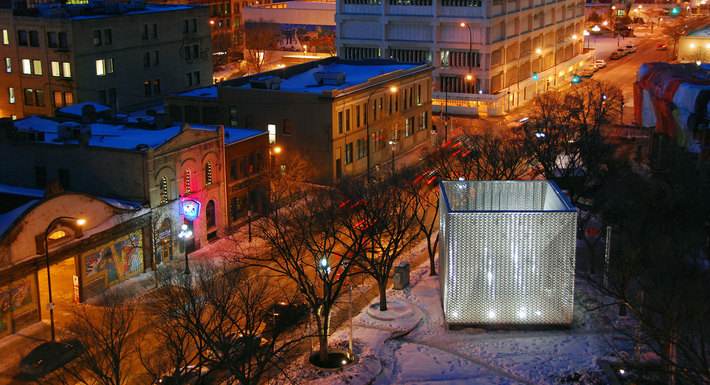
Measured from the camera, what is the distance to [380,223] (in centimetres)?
4856

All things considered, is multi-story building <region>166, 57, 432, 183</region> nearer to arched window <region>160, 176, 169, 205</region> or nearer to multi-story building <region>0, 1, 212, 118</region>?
multi-story building <region>0, 1, 212, 118</region>

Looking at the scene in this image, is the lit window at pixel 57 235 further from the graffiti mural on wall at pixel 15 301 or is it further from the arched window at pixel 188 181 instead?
the arched window at pixel 188 181

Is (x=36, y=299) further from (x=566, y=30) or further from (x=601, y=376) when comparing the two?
(x=566, y=30)

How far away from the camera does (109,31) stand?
307 ft

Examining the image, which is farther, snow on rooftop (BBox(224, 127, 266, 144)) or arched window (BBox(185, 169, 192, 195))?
snow on rooftop (BBox(224, 127, 266, 144))

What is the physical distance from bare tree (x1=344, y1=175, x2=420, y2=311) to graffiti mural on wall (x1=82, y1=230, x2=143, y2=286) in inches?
499

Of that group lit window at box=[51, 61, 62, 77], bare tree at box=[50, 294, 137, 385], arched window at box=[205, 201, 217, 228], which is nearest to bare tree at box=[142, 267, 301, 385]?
bare tree at box=[50, 294, 137, 385]

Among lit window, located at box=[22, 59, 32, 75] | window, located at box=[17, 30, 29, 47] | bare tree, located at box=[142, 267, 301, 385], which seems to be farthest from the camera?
lit window, located at box=[22, 59, 32, 75]

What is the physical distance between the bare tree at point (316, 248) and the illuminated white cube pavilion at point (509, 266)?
5.04 meters

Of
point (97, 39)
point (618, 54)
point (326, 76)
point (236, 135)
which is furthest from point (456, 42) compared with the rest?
point (618, 54)

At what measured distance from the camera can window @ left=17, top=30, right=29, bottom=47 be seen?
9275 cm

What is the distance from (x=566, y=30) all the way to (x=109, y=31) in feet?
232

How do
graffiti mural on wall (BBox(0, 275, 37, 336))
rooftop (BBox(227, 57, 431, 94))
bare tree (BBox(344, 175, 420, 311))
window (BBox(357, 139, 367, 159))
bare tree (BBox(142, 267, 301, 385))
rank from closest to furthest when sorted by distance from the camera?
bare tree (BBox(142, 267, 301, 385))
graffiti mural on wall (BBox(0, 275, 37, 336))
bare tree (BBox(344, 175, 420, 311))
rooftop (BBox(227, 57, 431, 94))
window (BBox(357, 139, 367, 159))

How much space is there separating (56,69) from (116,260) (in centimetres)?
4511
